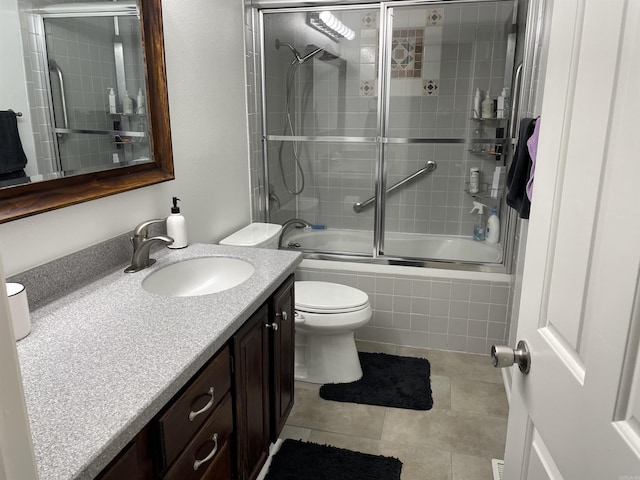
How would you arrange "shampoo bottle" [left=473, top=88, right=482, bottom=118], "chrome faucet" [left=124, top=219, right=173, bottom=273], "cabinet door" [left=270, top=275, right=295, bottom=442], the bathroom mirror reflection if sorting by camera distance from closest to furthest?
the bathroom mirror reflection, "chrome faucet" [left=124, top=219, right=173, bottom=273], "cabinet door" [left=270, top=275, right=295, bottom=442], "shampoo bottle" [left=473, top=88, right=482, bottom=118]

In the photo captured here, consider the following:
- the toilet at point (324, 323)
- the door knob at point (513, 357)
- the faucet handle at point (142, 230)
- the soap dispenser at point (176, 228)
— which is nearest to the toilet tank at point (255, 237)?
the toilet at point (324, 323)

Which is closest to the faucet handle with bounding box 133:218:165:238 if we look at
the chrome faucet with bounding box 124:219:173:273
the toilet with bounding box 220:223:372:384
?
the chrome faucet with bounding box 124:219:173:273

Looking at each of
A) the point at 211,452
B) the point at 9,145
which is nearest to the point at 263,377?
the point at 211,452

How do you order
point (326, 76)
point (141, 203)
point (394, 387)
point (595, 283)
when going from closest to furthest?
1. point (595, 283)
2. point (141, 203)
3. point (394, 387)
4. point (326, 76)

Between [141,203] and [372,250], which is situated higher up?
[141,203]

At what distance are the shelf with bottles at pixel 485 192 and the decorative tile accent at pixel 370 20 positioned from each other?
1.17m

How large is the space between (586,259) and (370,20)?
259 cm

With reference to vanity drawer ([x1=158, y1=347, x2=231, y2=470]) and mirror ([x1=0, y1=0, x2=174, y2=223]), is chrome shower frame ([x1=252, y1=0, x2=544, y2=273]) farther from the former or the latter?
vanity drawer ([x1=158, y1=347, x2=231, y2=470])

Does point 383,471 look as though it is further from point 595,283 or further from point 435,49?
point 435,49

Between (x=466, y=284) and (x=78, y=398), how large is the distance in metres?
2.34

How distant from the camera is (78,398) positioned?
977 mm

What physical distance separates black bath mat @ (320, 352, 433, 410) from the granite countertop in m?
1.06

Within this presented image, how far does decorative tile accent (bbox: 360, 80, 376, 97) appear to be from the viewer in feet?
10.3

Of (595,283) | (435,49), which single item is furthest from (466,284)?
(595,283)
